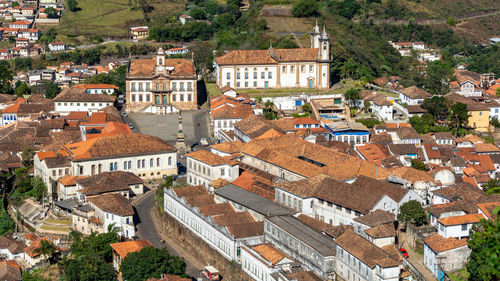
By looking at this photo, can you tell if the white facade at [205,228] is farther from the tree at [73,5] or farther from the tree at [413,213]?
the tree at [73,5]

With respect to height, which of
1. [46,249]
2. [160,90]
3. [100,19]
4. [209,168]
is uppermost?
[100,19]

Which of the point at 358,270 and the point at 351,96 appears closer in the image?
the point at 358,270

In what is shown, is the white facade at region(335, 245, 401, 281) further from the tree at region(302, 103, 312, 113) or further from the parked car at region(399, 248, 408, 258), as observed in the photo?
the tree at region(302, 103, 312, 113)

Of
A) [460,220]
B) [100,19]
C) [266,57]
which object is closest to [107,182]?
[460,220]

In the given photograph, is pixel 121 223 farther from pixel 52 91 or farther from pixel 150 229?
pixel 52 91

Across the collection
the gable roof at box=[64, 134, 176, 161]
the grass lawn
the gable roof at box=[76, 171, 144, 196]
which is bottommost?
the gable roof at box=[76, 171, 144, 196]

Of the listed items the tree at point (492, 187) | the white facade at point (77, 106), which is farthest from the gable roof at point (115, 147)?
the tree at point (492, 187)

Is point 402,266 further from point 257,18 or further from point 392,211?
point 257,18

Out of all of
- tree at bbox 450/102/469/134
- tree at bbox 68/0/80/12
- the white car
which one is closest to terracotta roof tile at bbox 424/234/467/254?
the white car
